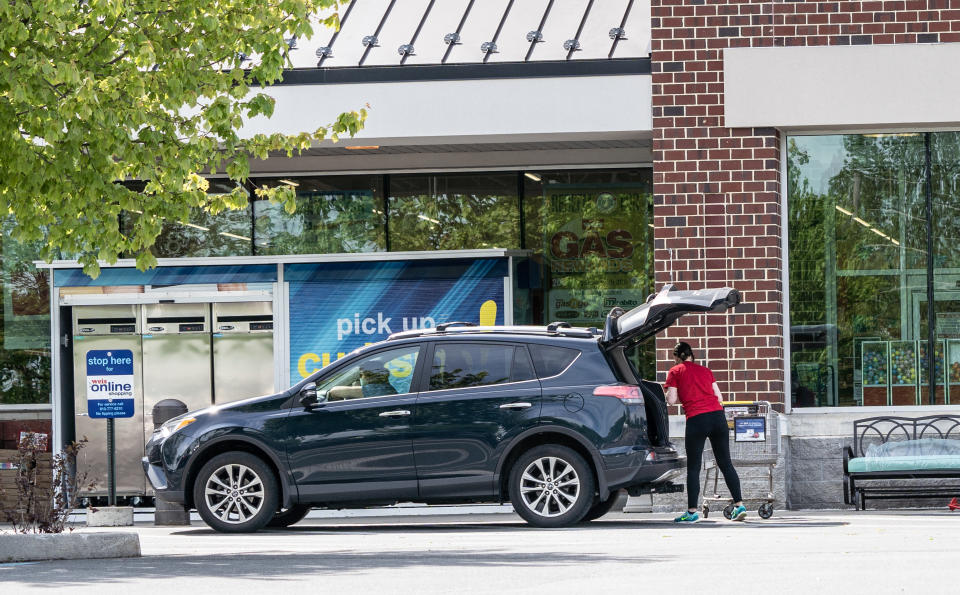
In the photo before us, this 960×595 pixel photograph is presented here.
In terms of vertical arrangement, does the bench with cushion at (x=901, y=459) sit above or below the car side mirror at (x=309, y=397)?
below

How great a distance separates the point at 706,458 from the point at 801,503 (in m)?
1.18

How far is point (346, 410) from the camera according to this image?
13.4 m

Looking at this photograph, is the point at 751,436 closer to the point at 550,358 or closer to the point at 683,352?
the point at 683,352

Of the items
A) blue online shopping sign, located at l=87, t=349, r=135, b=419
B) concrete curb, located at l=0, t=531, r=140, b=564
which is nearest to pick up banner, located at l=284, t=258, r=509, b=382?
blue online shopping sign, located at l=87, t=349, r=135, b=419

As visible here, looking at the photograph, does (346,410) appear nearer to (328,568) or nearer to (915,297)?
(328,568)

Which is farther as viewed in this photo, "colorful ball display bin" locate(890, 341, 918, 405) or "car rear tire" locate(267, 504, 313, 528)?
"colorful ball display bin" locate(890, 341, 918, 405)

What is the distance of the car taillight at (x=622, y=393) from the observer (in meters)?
13.0

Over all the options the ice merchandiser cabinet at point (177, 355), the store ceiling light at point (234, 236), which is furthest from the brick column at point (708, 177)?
the store ceiling light at point (234, 236)

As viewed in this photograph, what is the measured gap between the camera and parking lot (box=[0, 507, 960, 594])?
8.57 m

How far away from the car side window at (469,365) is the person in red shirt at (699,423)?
179cm

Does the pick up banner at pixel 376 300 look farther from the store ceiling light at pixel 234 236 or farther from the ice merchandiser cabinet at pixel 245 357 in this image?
the store ceiling light at pixel 234 236

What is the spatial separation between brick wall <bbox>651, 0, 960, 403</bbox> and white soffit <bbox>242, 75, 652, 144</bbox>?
1.50 ft

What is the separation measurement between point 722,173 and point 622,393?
13.0 feet

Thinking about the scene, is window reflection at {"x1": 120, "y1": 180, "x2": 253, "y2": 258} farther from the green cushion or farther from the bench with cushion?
the green cushion
